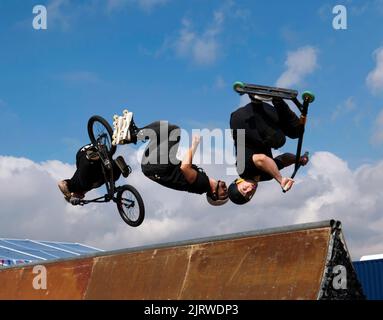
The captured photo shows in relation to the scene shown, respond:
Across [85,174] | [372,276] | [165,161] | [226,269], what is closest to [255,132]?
[165,161]

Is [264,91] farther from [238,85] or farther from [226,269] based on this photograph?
[226,269]

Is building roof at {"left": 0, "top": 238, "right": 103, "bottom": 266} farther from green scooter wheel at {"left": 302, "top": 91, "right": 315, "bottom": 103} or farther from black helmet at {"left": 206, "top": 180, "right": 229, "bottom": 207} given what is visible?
green scooter wheel at {"left": 302, "top": 91, "right": 315, "bottom": 103}

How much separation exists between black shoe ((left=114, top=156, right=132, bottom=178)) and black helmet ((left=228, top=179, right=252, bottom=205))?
269cm

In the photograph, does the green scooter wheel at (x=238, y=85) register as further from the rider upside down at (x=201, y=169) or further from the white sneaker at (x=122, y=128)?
the white sneaker at (x=122, y=128)

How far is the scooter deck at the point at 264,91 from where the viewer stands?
734 centimetres

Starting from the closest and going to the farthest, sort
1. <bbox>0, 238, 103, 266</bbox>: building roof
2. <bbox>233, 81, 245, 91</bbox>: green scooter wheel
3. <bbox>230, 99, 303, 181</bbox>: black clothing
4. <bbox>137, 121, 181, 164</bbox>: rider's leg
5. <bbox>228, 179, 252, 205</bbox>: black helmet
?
1. <bbox>233, 81, 245, 91</bbox>: green scooter wheel
2. <bbox>230, 99, 303, 181</bbox>: black clothing
3. <bbox>228, 179, 252, 205</bbox>: black helmet
4. <bbox>137, 121, 181, 164</bbox>: rider's leg
5. <bbox>0, 238, 103, 266</bbox>: building roof

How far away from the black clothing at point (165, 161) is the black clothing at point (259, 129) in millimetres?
1042

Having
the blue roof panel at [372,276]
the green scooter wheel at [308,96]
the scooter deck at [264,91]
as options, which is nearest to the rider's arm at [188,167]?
the scooter deck at [264,91]

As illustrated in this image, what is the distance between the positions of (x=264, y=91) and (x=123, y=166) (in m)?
3.60

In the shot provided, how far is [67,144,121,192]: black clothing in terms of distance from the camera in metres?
10.2

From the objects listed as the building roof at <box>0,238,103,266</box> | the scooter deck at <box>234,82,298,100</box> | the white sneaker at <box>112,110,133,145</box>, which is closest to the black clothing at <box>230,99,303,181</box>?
the scooter deck at <box>234,82,298,100</box>

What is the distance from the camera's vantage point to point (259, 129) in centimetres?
780
